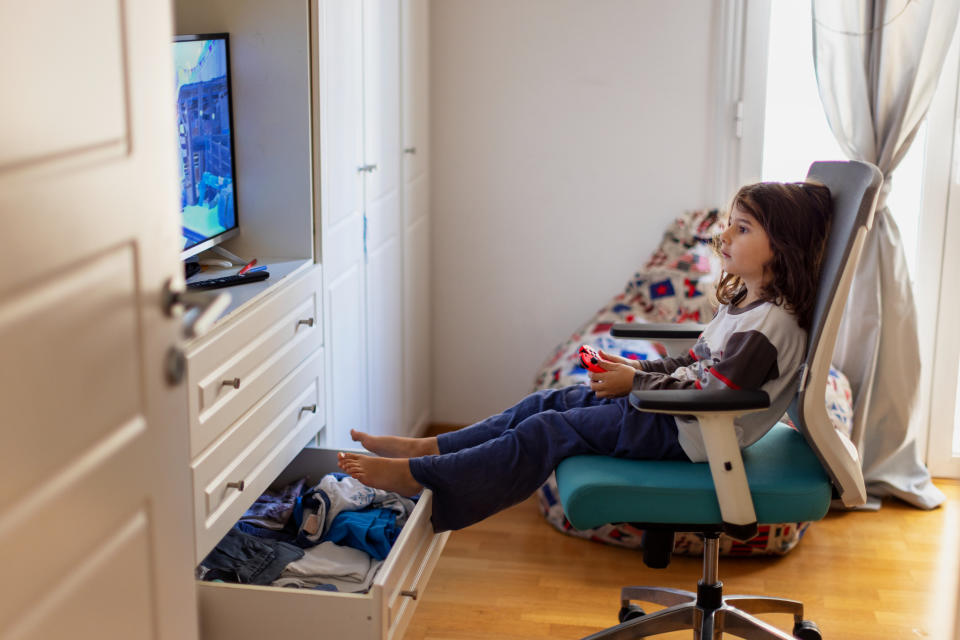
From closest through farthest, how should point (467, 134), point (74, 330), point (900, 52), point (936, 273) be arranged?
point (74, 330), point (900, 52), point (936, 273), point (467, 134)

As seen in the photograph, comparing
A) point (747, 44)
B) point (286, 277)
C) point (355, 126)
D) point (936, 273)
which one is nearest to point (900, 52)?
point (747, 44)

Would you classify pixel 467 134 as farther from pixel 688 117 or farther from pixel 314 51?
pixel 314 51

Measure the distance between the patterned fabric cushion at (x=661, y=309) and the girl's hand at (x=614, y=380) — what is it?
0.92 m

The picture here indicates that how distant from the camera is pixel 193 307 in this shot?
4.39 ft

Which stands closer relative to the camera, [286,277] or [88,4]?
[88,4]

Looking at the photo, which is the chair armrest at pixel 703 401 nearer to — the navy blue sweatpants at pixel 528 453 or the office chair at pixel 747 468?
the office chair at pixel 747 468

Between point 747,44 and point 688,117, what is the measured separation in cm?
30

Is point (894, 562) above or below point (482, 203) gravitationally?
below

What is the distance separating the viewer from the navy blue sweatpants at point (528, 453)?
2068mm

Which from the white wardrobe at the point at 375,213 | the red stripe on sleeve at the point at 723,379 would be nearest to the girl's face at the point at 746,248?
the red stripe on sleeve at the point at 723,379

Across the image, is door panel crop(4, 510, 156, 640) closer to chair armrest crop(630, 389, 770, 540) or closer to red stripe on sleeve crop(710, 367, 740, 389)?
chair armrest crop(630, 389, 770, 540)

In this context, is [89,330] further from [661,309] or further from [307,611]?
[661,309]

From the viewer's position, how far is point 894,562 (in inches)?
113

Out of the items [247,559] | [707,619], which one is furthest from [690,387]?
[247,559]
